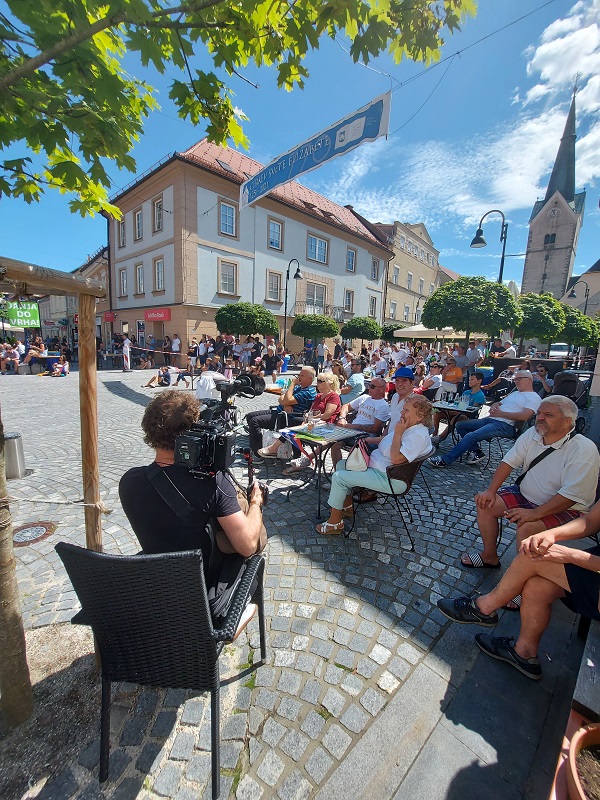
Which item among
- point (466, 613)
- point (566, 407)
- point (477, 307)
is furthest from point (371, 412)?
point (477, 307)

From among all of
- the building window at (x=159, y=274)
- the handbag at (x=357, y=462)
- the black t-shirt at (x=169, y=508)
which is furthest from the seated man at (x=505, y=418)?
the building window at (x=159, y=274)

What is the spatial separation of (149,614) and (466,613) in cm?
200

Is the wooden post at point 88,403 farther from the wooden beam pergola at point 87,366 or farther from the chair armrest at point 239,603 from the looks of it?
the chair armrest at point 239,603

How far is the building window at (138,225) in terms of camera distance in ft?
71.3

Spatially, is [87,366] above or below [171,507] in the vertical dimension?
above

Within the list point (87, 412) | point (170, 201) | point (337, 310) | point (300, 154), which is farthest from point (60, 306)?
point (87, 412)

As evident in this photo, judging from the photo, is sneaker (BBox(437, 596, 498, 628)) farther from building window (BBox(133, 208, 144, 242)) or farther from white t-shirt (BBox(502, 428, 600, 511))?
building window (BBox(133, 208, 144, 242))

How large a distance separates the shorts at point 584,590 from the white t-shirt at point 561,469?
73cm

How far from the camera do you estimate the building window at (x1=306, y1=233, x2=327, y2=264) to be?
25234 mm

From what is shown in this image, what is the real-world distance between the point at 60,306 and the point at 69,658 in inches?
2207

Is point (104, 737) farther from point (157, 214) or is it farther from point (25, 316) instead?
point (157, 214)

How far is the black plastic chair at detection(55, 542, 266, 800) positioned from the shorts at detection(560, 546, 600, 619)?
1749 mm

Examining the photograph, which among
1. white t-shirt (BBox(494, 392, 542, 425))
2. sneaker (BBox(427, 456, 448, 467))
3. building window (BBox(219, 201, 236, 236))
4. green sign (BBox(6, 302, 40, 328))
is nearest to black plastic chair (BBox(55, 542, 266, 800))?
sneaker (BBox(427, 456, 448, 467))

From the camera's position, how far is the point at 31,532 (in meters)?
3.14
